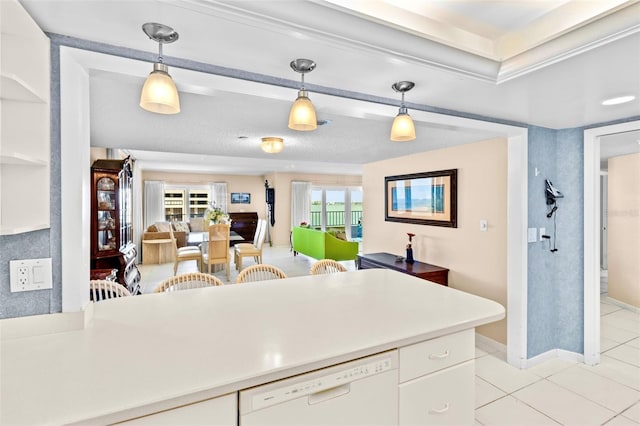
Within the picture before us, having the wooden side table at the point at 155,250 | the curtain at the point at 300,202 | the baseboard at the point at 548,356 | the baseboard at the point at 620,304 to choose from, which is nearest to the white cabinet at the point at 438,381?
the baseboard at the point at 548,356

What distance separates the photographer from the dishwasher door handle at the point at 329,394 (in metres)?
1.04

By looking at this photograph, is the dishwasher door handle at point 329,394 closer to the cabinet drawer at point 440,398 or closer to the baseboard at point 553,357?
the cabinet drawer at point 440,398

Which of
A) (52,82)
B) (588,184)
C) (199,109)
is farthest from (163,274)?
Answer: (588,184)

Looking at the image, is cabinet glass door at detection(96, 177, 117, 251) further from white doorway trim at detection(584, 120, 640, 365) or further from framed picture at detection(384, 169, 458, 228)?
white doorway trim at detection(584, 120, 640, 365)

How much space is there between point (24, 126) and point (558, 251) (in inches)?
146

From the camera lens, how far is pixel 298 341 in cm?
112

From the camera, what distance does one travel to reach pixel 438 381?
1300 millimetres

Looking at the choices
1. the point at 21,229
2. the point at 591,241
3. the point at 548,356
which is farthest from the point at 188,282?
the point at 591,241

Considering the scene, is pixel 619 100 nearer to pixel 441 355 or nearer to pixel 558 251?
pixel 558 251

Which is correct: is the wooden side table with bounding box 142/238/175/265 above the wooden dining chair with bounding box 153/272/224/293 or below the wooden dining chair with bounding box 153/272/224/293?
below

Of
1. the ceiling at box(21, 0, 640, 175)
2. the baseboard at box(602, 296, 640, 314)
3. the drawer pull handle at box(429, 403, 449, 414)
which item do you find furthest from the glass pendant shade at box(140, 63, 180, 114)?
the baseboard at box(602, 296, 640, 314)

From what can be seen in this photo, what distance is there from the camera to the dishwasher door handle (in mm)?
1036

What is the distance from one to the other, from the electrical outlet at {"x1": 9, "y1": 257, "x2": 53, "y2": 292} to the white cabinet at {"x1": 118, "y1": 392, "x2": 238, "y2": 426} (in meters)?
0.78

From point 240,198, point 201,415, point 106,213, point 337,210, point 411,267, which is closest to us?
point 201,415
